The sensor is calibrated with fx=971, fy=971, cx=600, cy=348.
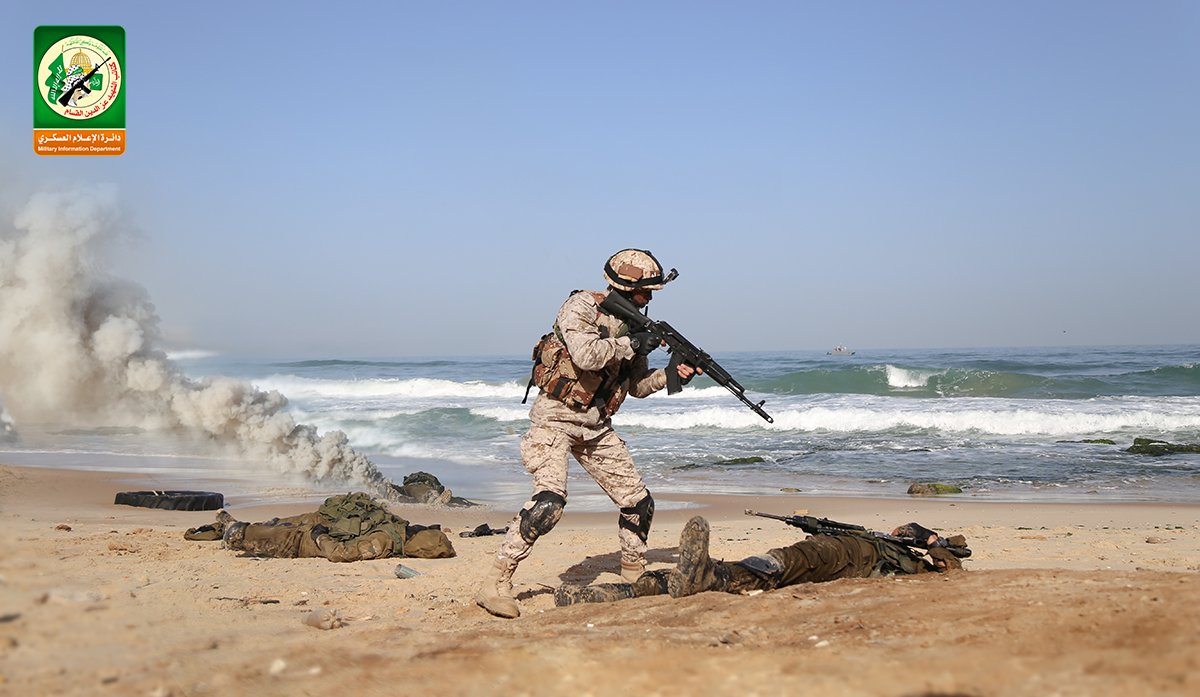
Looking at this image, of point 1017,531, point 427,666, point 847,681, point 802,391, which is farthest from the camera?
point 802,391

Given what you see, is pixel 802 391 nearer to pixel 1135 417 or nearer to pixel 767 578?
pixel 1135 417

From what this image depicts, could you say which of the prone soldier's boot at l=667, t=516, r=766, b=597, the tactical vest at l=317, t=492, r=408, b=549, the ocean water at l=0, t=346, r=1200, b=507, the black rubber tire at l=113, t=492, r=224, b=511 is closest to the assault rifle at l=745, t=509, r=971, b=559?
the prone soldier's boot at l=667, t=516, r=766, b=597

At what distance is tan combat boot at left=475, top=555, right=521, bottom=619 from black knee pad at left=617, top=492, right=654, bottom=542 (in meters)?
0.80

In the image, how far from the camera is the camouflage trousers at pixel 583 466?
17.9ft

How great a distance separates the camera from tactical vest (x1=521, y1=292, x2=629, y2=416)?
558cm

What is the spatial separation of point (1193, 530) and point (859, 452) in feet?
30.0

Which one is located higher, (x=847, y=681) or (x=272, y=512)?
(x=847, y=681)

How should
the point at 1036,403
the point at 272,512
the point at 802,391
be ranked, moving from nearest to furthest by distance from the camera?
the point at 272,512, the point at 1036,403, the point at 802,391

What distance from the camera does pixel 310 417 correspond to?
28453 millimetres

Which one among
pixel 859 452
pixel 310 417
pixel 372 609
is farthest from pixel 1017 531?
pixel 310 417

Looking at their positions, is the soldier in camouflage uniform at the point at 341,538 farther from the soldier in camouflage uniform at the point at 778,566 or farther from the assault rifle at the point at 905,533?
the assault rifle at the point at 905,533

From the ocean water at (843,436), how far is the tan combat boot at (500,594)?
6.55 meters

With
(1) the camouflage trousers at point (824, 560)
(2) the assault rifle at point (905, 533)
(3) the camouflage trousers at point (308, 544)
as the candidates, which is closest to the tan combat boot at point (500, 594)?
(1) the camouflage trousers at point (824, 560)

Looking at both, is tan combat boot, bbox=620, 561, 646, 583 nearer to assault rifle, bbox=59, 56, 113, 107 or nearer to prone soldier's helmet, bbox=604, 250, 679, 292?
prone soldier's helmet, bbox=604, 250, 679, 292
